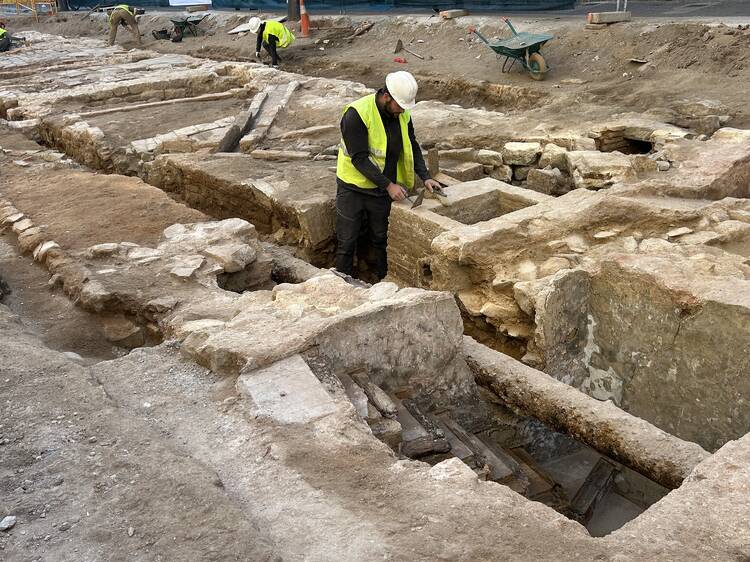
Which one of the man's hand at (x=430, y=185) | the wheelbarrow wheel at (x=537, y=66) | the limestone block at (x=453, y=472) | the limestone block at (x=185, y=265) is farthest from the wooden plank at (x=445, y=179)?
the wheelbarrow wheel at (x=537, y=66)

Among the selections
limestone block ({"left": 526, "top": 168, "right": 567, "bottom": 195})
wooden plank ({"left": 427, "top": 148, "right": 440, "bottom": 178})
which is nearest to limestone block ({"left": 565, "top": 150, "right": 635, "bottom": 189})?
limestone block ({"left": 526, "top": 168, "right": 567, "bottom": 195})

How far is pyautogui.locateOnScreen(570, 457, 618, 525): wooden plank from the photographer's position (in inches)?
146

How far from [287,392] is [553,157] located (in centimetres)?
570

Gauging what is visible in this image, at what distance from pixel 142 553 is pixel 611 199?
4.46m

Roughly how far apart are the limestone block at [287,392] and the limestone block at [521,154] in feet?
18.0

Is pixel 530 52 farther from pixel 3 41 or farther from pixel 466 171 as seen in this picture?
pixel 3 41

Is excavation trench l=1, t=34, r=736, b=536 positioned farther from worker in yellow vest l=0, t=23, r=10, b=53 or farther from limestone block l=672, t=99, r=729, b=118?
worker in yellow vest l=0, t=23, r=10, b=53

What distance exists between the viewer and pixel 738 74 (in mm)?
10109

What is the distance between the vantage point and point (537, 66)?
12.3 m

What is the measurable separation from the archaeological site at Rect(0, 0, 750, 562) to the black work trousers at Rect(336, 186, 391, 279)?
6 centimetres

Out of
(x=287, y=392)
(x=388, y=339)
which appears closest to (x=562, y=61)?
(x=388, y=339)

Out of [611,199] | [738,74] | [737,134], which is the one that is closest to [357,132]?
[611,199]

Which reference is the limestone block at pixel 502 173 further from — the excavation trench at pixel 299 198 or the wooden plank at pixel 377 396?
the wooden plank at pixel 377 396

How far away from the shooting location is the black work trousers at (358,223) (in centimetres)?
639
